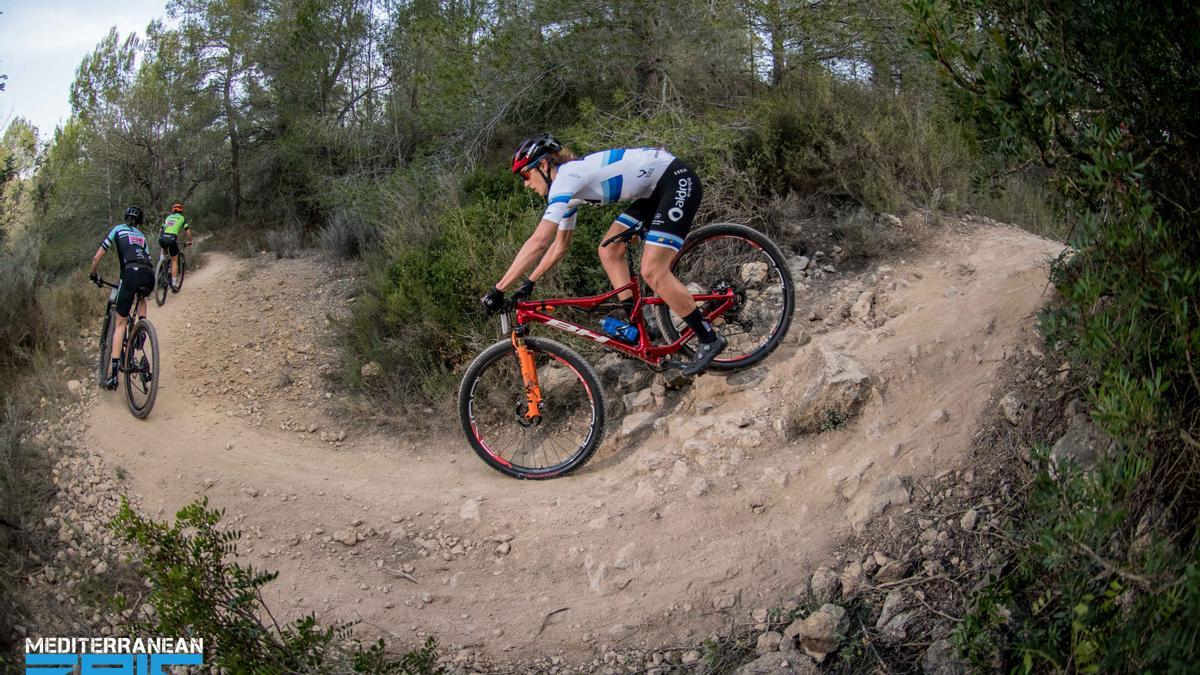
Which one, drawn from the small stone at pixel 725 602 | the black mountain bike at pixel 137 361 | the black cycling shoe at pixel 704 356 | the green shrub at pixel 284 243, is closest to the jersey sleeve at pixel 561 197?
the black cycling shoe at pixel 704 356

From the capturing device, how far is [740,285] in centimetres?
579

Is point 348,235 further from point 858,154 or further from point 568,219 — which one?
point 568,219

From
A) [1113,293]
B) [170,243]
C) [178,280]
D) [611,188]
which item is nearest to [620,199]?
[611,188]

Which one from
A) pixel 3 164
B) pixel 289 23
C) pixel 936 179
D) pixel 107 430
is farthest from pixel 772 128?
pixel 3 164

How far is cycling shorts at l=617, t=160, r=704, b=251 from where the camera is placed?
5.17 metres

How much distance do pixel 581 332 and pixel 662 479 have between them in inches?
47.4

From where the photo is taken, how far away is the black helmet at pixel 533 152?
17.1ft

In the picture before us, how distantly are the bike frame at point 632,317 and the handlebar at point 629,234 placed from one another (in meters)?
0.34

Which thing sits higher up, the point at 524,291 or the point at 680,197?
the point at 680,197

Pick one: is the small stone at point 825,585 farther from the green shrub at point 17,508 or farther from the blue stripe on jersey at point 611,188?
the green shrub at point 17,508

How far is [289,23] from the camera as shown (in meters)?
17.0

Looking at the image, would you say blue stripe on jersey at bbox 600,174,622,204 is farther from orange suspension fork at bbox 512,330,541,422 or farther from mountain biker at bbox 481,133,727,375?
orange suspension fork at bbox 512,330,541,422

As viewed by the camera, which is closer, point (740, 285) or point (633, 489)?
point (633, 489)

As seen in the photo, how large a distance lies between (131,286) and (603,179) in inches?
214
